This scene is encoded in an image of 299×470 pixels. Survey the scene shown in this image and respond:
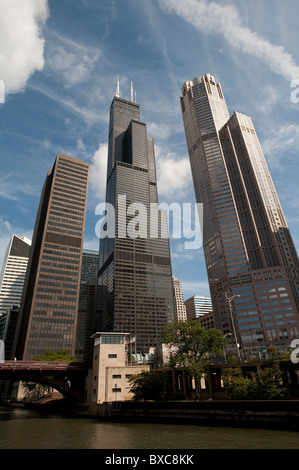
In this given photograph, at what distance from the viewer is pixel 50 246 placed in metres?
188

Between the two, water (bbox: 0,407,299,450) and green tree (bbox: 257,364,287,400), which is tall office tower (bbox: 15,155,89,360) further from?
green tree (bbox: 257,364,287,400)

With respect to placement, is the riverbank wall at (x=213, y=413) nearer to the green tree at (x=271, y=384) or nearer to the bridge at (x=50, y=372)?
the green tree at (x=271, y=384)

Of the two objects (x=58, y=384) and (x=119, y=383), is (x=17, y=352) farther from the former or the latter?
(x=119, y=383)

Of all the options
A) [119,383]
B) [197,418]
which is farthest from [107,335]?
[197,418]

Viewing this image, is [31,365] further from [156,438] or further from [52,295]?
[52,295]

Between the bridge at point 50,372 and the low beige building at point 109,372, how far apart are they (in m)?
5.40

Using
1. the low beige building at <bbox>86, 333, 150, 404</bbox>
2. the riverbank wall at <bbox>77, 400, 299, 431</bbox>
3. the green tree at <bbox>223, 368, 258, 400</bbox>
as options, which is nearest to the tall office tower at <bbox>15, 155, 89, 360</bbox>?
the low beige building at <bbox>86, 333, 150, 404</bbox>

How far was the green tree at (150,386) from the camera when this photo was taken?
190ft

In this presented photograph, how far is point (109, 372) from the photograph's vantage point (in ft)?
213

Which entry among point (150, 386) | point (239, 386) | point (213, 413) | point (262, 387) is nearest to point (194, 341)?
point (150, 386)

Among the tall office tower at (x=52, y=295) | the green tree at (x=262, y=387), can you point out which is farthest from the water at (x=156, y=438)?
the tall office tower at (x=52, y=295)
